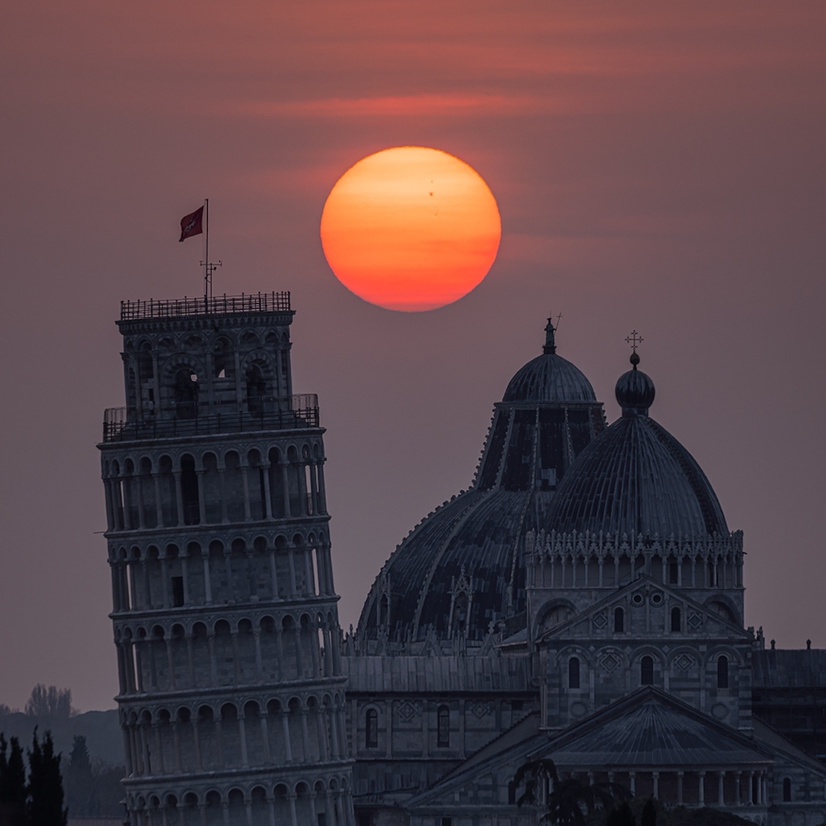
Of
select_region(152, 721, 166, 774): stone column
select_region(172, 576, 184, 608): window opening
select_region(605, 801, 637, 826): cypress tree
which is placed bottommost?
select_region(605, 801, 637, 826): cypress tree

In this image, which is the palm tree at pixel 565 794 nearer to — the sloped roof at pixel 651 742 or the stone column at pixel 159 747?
the sloped roof at pixel 651 742

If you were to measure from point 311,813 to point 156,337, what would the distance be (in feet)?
83.4

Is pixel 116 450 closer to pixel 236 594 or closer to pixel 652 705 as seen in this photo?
pixel 236 594

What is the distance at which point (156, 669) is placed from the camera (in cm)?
18725

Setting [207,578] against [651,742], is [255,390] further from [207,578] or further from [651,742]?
[651,742]

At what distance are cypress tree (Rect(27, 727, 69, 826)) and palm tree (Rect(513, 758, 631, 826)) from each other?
83.6 ft

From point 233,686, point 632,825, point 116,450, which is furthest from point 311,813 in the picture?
point 632,825

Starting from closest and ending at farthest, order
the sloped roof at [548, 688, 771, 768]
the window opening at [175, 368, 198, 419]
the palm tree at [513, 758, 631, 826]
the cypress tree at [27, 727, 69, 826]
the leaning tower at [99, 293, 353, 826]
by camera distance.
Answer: the cypress tree at [27, 727, 69, 826], the palm tree at [513, 758, 631, 826], the leaning tower at [99, 293, 353, 826], the window opening at [175, 368, 198, 419], the sloped roof at [548, 688, 771, 768]

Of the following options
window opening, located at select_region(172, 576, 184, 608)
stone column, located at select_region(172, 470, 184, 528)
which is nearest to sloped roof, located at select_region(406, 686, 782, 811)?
window opening, located at select_region(172, 576, 184, 608)

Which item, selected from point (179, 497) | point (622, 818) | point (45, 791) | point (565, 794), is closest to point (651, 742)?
point (565, 794)

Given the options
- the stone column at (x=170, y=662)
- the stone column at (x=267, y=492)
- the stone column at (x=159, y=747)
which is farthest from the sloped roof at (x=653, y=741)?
the stone column at (x=170, y=662)

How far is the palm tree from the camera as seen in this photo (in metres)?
170

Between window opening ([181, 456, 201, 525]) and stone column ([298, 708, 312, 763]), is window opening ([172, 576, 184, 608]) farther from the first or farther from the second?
stone column ([298, 708, 312, 763])

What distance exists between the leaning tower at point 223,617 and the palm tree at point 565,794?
10070mm
